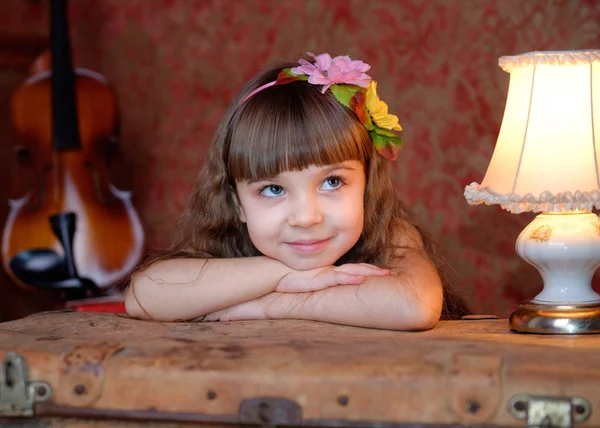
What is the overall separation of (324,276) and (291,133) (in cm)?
24

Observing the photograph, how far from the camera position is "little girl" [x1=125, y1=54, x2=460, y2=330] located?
1502 mm

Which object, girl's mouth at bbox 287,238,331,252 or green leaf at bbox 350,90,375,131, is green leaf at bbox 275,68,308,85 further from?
girl's mouth at bbox 287,238,331,252

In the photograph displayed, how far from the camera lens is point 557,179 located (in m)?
1.42

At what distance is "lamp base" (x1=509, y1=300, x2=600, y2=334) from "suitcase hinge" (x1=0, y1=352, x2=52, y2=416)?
0.72 metres

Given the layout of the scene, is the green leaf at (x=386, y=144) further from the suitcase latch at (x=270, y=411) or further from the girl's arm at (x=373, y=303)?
the suitcase latch at (x=270, y=411)

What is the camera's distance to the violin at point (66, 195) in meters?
2.80

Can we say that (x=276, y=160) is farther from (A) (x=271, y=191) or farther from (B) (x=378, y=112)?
(B) (x=378, y=112)

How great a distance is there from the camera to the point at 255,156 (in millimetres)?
1529

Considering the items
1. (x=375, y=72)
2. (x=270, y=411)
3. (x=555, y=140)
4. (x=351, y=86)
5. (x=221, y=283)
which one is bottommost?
(x=270, y=411)

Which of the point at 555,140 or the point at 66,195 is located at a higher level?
the point at 555,140

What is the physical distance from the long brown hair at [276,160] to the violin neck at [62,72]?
1138 millimetres

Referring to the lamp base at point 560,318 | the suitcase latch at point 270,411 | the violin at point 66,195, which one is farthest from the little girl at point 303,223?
the violin at point 66,195

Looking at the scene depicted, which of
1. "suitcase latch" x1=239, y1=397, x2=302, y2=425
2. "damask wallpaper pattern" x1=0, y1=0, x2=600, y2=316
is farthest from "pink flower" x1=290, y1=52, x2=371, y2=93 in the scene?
"damask wallpaper pattern" x1=0, y1=0, x2=600, y2=316

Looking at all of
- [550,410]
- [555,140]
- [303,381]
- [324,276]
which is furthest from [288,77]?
[550,410]
